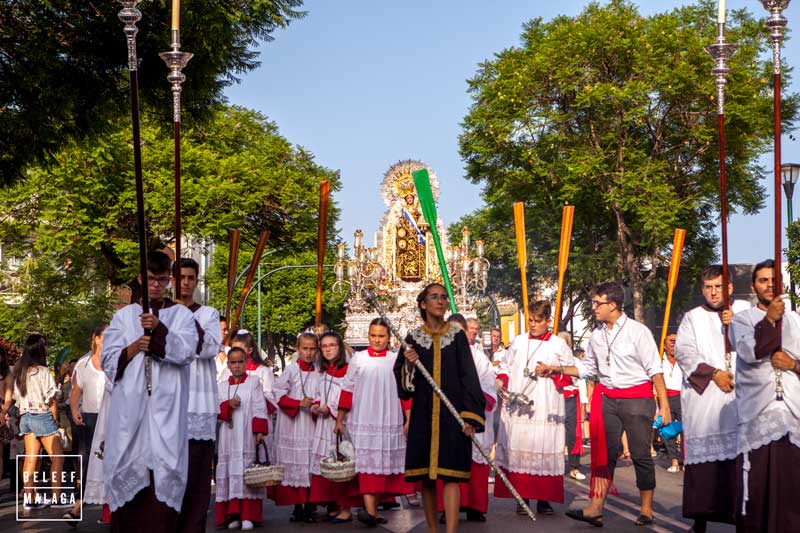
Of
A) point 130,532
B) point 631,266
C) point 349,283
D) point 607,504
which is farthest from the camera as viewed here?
point 349,283

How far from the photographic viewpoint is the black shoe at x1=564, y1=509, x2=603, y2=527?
11531 mm

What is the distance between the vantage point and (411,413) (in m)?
9.95

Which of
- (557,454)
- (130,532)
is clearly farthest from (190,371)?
(557,454)

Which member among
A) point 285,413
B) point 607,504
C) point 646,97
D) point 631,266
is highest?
point 646,97

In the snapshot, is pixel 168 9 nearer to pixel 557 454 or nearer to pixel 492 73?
pixel 557 454

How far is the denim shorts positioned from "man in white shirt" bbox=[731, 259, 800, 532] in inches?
337

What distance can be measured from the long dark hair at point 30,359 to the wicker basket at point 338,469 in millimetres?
3913

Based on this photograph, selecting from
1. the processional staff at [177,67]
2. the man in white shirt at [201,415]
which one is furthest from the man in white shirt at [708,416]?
the processional staff at [177,67]

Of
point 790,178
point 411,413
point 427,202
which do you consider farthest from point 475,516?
point 790,178

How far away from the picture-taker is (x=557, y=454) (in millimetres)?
13031

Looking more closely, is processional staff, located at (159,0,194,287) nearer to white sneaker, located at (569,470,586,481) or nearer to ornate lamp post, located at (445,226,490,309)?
white sneaker, located at (569,470,586,481)

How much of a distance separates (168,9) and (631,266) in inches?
1093

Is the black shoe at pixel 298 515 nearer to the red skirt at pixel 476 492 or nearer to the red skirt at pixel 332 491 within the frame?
the red skirt at pixel 332 491

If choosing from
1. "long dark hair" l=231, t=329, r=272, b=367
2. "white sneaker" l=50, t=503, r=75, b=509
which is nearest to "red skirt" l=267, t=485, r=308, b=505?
"long dark hair" l=231, t=329, r=272, b=367
